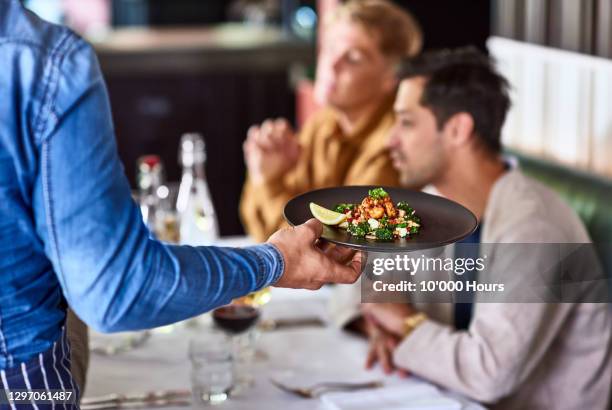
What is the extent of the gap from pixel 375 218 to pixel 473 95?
2.16 ft

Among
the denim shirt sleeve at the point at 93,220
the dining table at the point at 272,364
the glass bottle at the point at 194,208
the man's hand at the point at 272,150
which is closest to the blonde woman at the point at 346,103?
the man's hand at the point at 272,150

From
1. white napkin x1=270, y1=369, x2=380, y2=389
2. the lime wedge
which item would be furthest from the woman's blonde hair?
the lime wedge

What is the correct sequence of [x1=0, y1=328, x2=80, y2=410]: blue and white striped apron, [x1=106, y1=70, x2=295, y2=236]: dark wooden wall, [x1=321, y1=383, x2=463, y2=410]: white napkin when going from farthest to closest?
[x1=106, y1=70, x2=295, y2=236]: dark wooden wall, [x1=321, y1=383, x2=463, y2=410]: white napkin, [x1=0, y1=328, x2=80, y2=410]: blue and white striped apron

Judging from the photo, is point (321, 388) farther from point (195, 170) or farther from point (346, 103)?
point (346, 103)

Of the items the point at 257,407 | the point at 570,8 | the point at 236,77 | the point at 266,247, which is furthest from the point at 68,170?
the point at 236,77

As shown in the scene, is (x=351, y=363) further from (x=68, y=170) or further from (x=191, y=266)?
(x=68, y=170)

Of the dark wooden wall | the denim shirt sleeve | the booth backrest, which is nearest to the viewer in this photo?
the denim shirt sleeve

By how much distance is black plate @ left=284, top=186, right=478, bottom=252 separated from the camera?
3.62 ft

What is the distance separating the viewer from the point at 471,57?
178 cm

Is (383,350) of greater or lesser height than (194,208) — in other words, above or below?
below

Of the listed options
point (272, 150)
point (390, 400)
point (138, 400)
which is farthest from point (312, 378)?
point (272, 150)

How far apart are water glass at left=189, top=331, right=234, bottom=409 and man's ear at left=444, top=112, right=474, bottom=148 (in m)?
0.59

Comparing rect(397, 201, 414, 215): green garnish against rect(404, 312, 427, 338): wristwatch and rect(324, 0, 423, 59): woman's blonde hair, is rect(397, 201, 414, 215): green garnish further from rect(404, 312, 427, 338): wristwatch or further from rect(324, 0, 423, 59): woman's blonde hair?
rect(324, 0, 423, 59): woman's blonde hair

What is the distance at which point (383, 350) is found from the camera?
5.25ft
